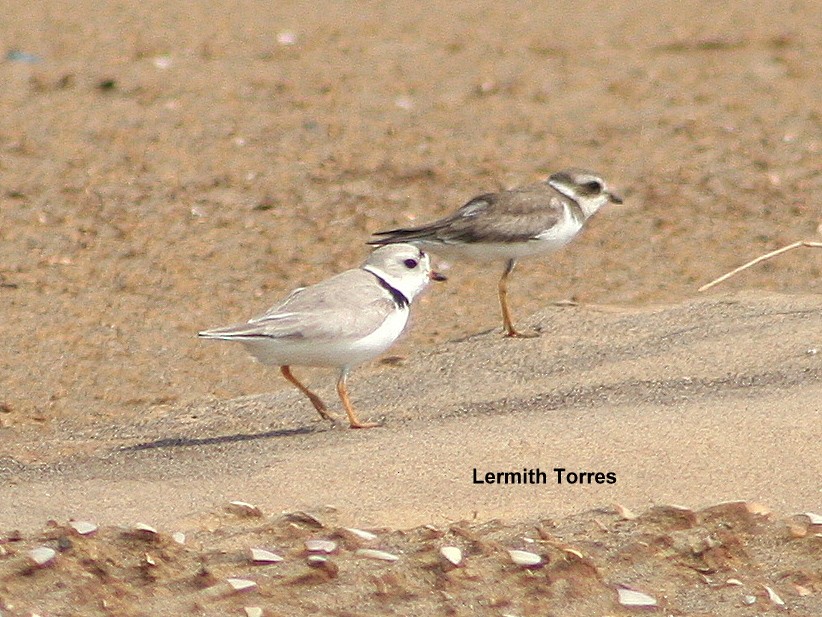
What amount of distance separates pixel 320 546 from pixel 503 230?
3.37 metres

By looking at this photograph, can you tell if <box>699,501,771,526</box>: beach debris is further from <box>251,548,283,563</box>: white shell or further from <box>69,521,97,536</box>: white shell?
<box>69,521,97,536</box>: white shell

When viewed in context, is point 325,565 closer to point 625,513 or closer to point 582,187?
point 625,513

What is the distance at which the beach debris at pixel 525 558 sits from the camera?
4.50 m

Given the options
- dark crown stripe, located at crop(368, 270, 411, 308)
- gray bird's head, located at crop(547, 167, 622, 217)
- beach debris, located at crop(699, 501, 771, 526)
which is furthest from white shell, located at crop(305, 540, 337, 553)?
gray bird's head, located at crop(547, 167, 622, 217)

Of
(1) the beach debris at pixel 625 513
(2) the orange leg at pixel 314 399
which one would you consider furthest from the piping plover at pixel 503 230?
(1) the beach debris at pixel 625 513

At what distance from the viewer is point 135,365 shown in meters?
7.44

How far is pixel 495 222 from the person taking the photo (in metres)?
7.70

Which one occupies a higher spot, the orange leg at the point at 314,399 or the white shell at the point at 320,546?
the white shell at the point at 320,546

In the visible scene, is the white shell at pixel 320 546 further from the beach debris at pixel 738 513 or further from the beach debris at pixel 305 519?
the beach debris at pixel 738 513

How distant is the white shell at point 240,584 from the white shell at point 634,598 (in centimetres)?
101

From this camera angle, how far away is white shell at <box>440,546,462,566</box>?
4496mm

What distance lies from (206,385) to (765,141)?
513 cm

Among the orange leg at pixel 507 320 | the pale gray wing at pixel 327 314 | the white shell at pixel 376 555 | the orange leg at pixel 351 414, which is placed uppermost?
the pale gray wing at pixel 327 314

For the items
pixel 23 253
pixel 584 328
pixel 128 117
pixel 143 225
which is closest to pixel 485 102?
pixel 128 117
